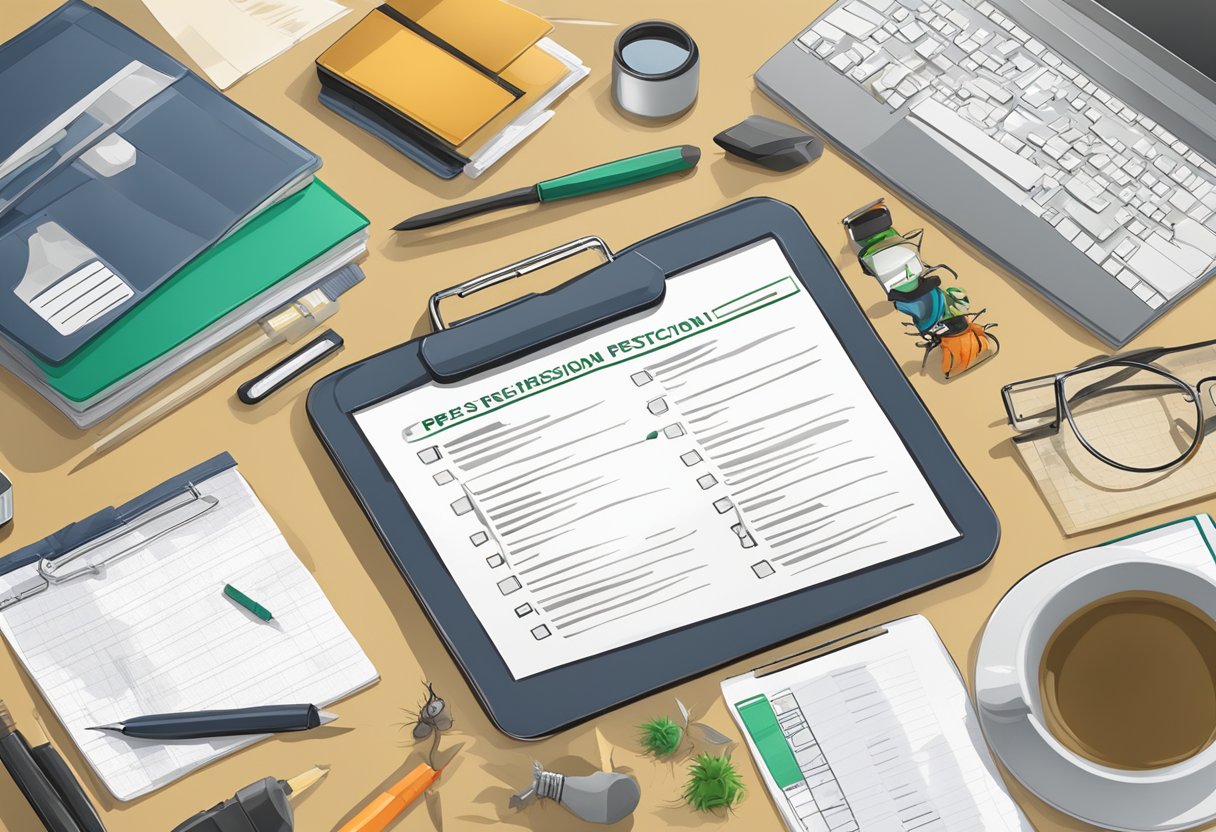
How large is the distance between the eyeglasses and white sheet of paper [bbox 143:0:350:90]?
788 millimetres

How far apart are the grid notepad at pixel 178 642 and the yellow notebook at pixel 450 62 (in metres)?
0.43

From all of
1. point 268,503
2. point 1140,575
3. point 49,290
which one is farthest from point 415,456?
point 1140,575

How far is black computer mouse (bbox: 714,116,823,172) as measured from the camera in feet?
3.70

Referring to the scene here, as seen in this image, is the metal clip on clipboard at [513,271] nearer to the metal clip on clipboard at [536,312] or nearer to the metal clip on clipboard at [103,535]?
the metal clip on clipboard at [536,312]

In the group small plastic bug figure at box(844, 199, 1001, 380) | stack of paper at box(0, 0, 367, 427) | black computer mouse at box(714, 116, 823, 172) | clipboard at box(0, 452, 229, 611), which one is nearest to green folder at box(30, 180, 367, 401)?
stack of paper at box(0, 0, 367, 427)

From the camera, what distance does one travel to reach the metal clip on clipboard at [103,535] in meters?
0.97

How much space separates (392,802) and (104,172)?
0.62 metres

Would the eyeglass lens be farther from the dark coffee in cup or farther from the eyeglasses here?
the dark coffee in cup

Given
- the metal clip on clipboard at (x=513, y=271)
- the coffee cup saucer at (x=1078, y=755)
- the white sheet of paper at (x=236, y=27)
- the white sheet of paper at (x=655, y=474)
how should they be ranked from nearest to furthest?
the coffee cup saucer at (x=1078, y=755) < the white sheet of paper at (x=655, y=474) < the metal clip on clipboard at (x=513, y=271) < the white sheet of paper at (x=236, y=27)

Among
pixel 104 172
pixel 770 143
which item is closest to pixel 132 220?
pixel 104 172

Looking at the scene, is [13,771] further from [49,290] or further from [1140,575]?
[1140,575]

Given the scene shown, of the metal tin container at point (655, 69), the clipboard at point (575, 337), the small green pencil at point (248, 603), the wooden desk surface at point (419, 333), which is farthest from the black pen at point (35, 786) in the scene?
the metal tin container at point (655, 69)

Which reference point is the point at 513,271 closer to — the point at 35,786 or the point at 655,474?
the point at 655,474

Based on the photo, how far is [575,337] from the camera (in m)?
1.04
